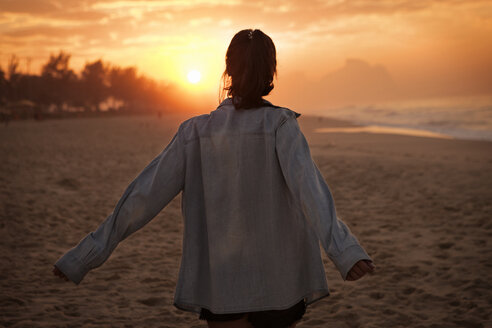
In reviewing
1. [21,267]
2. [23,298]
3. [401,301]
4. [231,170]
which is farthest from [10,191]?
[231,170]

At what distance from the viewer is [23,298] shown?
159 inches

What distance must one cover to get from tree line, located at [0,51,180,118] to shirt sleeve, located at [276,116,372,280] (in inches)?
1873

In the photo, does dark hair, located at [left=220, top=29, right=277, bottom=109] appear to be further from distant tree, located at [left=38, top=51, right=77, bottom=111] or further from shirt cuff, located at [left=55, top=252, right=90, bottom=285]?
distant tree, located at [left=38, top=51, right=77, bottom=111]

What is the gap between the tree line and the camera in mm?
59906

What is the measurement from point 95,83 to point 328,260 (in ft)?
296

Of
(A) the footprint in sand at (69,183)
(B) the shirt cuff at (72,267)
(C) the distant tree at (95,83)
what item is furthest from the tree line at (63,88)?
(B) the shirt cuff at (72,267)

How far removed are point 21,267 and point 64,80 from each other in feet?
257

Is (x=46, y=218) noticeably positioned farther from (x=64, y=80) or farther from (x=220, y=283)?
(x=64, y=80)

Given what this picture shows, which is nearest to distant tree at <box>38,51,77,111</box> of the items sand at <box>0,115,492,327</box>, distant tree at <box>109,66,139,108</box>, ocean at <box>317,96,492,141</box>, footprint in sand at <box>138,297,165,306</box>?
distant tree at <box>109,66,139,108</box>

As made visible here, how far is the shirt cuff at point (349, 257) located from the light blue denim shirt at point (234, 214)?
0.73 ft

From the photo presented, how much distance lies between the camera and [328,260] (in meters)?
5.36

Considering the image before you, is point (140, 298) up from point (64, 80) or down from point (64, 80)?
down

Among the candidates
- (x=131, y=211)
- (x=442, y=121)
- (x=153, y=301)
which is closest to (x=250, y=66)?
(x=131, y=211)

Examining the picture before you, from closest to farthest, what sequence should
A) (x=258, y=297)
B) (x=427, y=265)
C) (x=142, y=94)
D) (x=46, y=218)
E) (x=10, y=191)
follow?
1. (x=258, y=297)
2. (x=427, y=265)
3. (x=46, y=218)
4. (x=10, y=191)
5. (x=142, y=94)
